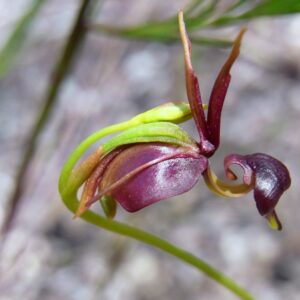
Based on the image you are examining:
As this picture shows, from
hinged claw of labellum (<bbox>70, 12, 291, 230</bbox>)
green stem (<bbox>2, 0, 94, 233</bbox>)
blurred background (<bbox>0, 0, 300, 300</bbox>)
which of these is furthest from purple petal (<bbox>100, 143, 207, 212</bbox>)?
blurred background (<bbox>0, 0, 300, 300</bbox>)

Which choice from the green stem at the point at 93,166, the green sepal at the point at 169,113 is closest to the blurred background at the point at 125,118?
the green stem at the point at 93,166

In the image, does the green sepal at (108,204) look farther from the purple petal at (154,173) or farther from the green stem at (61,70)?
the green stem at (61,70)

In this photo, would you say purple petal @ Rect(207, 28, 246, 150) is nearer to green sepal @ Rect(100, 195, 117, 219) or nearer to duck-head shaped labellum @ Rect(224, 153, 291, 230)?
duck-head shaped labellum @ Rect(224, 153, 291, 230)

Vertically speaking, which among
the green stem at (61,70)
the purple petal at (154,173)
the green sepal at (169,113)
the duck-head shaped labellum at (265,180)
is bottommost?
the green stem at (61,70)

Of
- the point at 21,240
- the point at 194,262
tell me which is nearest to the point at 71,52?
the point at 194,262

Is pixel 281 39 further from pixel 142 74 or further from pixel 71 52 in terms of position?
pixel 71 52

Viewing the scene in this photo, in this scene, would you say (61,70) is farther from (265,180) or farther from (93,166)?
(265,180)

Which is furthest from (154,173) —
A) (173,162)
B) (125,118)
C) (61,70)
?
(125,118)
